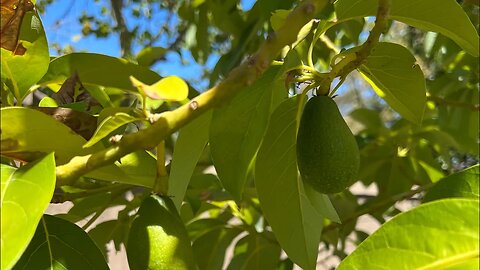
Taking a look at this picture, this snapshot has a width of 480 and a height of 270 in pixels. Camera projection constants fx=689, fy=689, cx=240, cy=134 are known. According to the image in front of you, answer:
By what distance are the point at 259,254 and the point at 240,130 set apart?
59 cm

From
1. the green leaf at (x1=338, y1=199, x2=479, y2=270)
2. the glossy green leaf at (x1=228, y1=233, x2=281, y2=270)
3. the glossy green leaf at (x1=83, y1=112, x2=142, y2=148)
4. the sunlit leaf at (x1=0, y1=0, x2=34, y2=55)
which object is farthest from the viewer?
the glossy green leaf at (x1=228, y1=233, x2=281, y2=270)

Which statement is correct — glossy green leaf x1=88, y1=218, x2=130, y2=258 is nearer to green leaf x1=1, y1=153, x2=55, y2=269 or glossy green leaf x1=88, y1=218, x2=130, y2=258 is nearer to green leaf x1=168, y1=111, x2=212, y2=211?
green leaf x1=168, y1=111, x2=212, y2=211

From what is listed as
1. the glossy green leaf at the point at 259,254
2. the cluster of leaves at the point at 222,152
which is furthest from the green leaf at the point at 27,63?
the glossy green leaf at the point at 259,254

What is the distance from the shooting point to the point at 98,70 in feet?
2.61

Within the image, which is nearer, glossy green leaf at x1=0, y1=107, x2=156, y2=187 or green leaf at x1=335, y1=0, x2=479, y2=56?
glossy green leaf at x1=0, y1=107, x2=156, y2=187

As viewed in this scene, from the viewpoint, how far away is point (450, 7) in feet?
2.26

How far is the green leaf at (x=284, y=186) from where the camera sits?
2.58 feet

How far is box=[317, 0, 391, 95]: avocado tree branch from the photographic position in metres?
0.61

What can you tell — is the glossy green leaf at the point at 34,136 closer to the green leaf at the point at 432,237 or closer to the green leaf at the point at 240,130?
the green leaf at the point at 240,130

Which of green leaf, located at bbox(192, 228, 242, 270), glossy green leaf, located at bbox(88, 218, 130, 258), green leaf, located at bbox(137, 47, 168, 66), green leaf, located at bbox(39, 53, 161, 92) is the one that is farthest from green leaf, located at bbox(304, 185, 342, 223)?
green leaf, located at bbox(137, 47, 168, 66)

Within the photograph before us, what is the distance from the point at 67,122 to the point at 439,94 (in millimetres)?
1297

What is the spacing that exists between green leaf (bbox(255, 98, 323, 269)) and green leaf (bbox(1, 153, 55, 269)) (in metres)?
0.32

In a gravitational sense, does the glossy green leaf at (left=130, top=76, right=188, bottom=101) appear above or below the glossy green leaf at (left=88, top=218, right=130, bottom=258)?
above

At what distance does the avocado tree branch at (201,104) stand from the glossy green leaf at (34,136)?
0.19 feet
